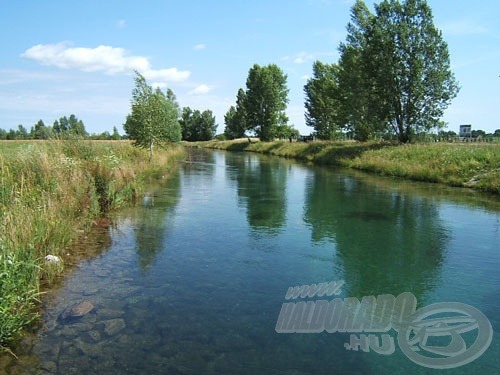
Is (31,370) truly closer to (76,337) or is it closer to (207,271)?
(76,337)

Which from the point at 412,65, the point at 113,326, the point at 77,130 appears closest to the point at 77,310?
the point at 113,326

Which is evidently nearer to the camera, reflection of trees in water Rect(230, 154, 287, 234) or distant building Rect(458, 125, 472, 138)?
reflection of trees in water Rect(230, 154, 287, 234)

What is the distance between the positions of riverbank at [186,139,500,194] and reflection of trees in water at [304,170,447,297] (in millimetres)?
5656

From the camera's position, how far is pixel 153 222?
541 inches

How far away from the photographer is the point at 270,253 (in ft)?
34.3

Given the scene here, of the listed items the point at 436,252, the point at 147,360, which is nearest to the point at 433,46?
the point at 436,252

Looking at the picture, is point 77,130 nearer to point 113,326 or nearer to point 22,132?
point 113,326

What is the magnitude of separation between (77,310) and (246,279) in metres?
3.30

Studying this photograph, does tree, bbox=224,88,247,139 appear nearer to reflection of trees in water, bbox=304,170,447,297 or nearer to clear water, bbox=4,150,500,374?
reflection of trees in water, bbox=304,170,447,297

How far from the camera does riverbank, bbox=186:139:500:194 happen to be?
920 inches

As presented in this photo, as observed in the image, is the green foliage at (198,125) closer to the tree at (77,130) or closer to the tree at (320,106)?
the tree at (320,106)

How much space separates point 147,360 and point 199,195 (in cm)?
1525

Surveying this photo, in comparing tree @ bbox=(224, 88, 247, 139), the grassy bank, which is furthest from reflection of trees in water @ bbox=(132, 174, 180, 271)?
tree @ bbox=(224, 88, 247, 139)

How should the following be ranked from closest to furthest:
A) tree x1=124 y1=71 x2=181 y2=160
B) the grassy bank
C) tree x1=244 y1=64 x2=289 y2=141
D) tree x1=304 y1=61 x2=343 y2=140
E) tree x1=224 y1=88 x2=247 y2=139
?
1. the grassy bank
2. tree x1=124 y1=71 x2=181 y2=160
3. tree x1=304 y1=61 x2=343 y2=140
4. tree x1=244 y1=64 x2=289 y2=141
5. tree x1=224 y1=88 x2=247 y2=139
